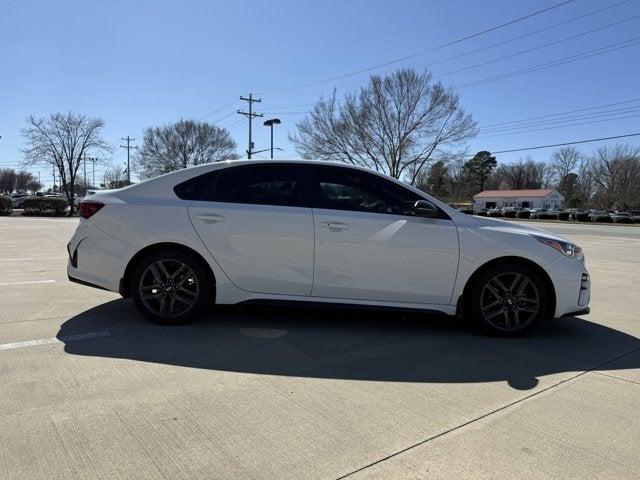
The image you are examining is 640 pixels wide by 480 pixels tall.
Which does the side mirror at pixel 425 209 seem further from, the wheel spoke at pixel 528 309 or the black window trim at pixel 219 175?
the wheel spoke at pixel 528 309

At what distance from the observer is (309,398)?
11.1ft

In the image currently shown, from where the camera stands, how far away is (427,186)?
54.1 meters

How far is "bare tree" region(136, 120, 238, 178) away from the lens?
6775 centimetres

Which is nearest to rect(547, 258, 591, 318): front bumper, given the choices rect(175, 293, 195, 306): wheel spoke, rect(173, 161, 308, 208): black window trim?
rect(173, 161, 308, 208): black window trim

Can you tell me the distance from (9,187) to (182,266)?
128m

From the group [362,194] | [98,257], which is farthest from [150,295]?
[362,194]

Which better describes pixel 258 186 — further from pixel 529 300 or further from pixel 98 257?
pixel 529 300

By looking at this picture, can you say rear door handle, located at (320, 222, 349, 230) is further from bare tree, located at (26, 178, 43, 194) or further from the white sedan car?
bare tree, located at (26, 178, 43, 194)

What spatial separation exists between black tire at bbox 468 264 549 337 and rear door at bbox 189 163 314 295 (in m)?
1.62

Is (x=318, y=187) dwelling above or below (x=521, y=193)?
below

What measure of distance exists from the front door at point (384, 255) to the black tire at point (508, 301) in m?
0.32

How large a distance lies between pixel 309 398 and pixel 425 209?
2.17 meters

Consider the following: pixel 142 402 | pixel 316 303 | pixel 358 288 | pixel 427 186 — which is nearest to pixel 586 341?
pixel 358 288

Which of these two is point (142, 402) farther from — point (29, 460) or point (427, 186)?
point (427, 186)
